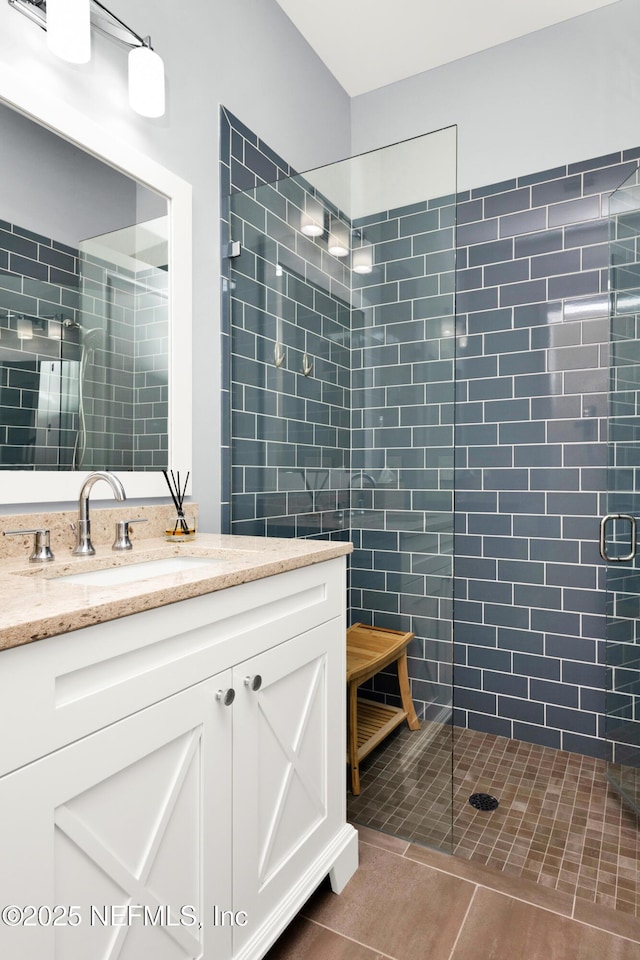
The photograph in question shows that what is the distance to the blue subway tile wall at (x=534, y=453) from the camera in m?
2.41

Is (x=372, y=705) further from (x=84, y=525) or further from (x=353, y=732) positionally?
(x=84, y=525)

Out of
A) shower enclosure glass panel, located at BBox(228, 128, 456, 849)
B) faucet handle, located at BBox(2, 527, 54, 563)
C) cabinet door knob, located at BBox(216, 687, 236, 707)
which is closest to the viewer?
cabinet door knob, located at BBox(216, 687, 236, 707)

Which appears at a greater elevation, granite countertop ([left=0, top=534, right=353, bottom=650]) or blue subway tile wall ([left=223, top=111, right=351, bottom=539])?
blue subway tile wall ([left=223, top=111, right=351, bottom=539])

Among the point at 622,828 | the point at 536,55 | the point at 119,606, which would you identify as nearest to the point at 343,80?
the point at 536,55

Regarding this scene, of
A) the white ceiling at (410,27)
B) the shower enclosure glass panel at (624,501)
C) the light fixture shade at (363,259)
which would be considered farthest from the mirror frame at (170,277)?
the shower enclosure glass panel at (624,501)

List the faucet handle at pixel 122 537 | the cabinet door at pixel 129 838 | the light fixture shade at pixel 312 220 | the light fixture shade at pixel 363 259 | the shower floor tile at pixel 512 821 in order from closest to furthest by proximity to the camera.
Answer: the cabinet door at pixel 129 838 < the faucet handle at pixel 122 537 < the shower floor tile at pixel 512 821 < the light fixture shade at pixel 363 259 < the light fixture shade at pixel 312 220

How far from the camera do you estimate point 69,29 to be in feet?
4.51

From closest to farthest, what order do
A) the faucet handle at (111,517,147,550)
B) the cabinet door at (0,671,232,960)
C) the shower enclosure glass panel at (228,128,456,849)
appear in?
the cabinet door at (0,671,232,960), the faucet handle at (111,517,147,550), the shower enclosure glass panel at (228,128,456,849)

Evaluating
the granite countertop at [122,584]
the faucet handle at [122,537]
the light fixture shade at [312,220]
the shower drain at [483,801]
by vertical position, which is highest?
the light fixture shade at [312,220]

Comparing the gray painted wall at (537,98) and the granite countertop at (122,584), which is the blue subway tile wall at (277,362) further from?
the gray painted wall at (537,98)

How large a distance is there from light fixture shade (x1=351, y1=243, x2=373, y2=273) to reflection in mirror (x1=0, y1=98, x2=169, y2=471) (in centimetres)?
64

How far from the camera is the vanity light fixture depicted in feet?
4.46

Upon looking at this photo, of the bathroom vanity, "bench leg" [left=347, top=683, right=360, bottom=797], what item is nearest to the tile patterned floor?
the bathroom vanity

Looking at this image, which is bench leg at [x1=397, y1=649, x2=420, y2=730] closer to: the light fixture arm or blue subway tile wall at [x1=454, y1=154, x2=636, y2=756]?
blue subway tile wall at [x1=454, y1=154, x2=636, y2=756]
